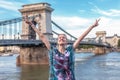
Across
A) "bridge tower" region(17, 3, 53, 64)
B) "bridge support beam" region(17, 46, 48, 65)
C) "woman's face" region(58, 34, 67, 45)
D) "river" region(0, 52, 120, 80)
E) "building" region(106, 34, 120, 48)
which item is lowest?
"river" region(0, 52, 120, 80)

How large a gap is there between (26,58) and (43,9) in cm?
1140

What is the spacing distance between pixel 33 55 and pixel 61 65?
52919mm

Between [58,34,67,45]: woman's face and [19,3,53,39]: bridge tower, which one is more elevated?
[19,3,53,39]: bridge tower

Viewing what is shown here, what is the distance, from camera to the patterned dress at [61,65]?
17.2 feet

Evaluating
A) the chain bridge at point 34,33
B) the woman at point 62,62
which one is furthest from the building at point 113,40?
the woman at point 62,62

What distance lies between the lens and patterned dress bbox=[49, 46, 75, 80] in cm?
525

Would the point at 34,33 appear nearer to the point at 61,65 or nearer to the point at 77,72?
the point at 77,72

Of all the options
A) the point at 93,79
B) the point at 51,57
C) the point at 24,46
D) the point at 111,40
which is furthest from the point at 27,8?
the point at 111,40

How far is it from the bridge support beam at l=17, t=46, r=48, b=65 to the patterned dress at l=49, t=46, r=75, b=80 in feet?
168

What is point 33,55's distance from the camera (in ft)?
190

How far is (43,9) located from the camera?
66.0 m

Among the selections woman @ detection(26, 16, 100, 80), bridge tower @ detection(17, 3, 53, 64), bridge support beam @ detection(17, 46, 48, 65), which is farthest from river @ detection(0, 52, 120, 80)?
woman @ detection(26, 16, 100, 80)

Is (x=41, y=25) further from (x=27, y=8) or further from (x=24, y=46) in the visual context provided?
(x=24, y=46)

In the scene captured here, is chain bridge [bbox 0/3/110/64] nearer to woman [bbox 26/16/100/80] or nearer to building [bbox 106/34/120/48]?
woman [bbox 26/16/100/80]
